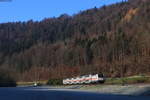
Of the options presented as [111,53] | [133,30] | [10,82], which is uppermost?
[133,30]

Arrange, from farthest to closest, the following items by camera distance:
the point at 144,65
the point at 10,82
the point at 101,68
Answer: the point at 101,68 < the point at 10,82 < the point at 144,65

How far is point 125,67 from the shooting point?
124 meters

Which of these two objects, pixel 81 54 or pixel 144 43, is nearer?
pixel 144 43

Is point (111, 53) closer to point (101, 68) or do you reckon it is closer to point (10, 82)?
point (101, 68)

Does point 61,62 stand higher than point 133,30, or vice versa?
point 133,30

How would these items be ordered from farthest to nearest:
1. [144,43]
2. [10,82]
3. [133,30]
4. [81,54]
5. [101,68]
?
[81,54] < [133,30] < [101,68] < [144,43] < [10,82]

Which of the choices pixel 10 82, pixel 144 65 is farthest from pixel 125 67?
pixel 10 82

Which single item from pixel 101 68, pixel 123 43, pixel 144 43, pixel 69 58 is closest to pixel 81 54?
pixel 69 58

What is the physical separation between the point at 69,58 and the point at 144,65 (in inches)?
3343

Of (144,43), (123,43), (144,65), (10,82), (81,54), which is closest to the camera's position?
(144,65)

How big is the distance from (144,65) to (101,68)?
3816 cm

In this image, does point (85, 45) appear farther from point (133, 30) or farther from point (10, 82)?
point (10, 82)

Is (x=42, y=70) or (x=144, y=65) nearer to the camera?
(x=144, y=65)

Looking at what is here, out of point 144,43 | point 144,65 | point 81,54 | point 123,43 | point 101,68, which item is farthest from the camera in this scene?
point 81,54
